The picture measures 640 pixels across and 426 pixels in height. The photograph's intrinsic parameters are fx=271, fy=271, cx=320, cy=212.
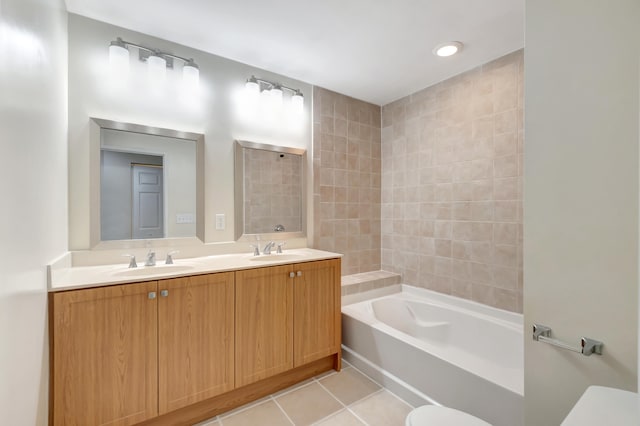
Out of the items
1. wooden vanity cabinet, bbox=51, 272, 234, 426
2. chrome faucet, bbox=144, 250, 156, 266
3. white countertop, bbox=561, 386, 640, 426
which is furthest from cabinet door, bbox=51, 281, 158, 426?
white countertop, bbox=561, 386, 640, 426

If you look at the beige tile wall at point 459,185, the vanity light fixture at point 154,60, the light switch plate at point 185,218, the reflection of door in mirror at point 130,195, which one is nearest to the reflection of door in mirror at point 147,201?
the reflection of door in mirror at point 130,195

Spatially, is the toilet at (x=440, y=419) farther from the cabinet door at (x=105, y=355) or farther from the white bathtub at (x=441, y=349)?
the cabinet door at (x=105, y=355)

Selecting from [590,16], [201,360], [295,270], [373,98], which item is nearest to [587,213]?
[590,16]

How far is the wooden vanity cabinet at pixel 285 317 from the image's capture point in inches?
67.4

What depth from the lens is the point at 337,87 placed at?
2715 millimetres

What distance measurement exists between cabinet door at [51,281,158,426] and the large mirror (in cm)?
96

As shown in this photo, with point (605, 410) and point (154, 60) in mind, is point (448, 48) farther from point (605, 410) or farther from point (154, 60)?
point (605, 410)

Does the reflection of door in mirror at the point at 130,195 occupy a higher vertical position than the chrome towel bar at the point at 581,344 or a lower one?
higher

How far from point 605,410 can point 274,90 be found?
2592mm

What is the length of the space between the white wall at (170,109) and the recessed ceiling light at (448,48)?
1.18 meters

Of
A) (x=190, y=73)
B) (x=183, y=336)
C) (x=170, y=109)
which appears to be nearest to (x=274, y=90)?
(x=190, y=73)

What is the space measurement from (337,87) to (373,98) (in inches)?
19.4

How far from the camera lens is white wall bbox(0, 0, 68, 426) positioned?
2.56ft

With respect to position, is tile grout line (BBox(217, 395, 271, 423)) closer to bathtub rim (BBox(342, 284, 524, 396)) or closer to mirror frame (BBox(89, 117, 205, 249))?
bathtub rim (BBox(342, 284, 524, 396))
